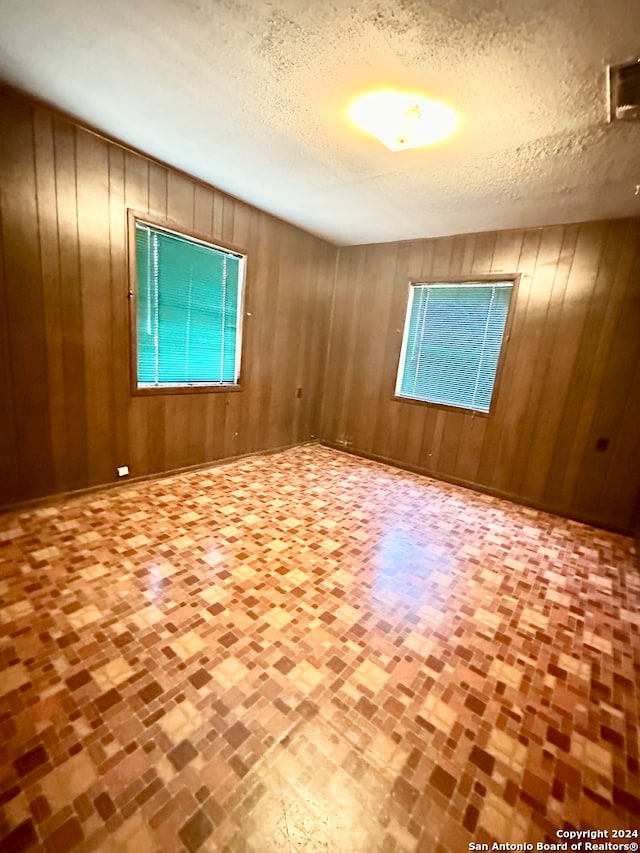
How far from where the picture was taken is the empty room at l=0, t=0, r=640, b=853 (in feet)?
3.64

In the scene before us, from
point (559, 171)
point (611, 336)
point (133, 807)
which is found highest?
point (559, 171)

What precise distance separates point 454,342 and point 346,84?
8.35 feet

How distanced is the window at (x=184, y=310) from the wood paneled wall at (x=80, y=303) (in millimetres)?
126

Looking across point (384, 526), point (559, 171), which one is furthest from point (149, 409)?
point (559, 171)

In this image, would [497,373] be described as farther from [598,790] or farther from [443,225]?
[598,790]

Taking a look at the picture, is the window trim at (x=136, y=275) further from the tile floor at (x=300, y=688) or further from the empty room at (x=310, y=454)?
the tile floor at (x=300, y=688)

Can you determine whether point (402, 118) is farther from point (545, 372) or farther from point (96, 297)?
point (545, 372)

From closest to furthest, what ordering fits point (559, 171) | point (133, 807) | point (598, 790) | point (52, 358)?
point (133, 807)
point (598, 790)
point (559, 171)
point (52, 358)

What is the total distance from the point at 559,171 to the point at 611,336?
4.70 ft

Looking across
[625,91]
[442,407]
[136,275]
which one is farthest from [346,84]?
[442,407]

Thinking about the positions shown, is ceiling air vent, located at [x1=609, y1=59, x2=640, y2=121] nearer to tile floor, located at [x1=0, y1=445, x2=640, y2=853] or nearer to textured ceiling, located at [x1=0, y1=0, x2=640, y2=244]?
textured ceiling, located at [x1=0, y1=0, x2=640, y2=244]

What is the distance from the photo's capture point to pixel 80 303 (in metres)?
2.50

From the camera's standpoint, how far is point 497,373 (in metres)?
3.50

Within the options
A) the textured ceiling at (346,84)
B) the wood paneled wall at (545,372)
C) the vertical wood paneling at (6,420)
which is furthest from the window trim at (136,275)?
the wood paneled wall at (545,372)
